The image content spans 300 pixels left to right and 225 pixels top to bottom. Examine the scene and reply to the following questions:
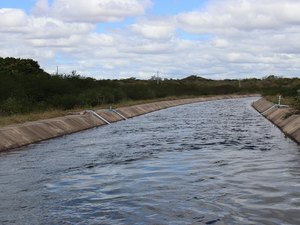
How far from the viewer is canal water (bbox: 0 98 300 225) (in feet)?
42.8

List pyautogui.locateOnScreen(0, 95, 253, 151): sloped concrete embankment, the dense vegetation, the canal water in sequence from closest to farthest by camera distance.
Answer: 1. the canal water
2. pyautogui.locateOnScreen(0, 95, 253, 151): sloped concrete embankment
3. the dense vegetation

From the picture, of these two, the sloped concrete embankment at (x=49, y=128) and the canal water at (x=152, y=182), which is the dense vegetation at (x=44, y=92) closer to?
the sloped concrete embankment at (x=49, y=128)

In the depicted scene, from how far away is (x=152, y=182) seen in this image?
692 inches

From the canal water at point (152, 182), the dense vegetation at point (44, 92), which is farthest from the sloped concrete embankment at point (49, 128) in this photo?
the dense vegetation at point (44, 92)

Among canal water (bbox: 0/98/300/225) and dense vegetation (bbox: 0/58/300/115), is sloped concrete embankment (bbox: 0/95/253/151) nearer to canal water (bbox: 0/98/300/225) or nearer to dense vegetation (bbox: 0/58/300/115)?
canal water (bbox: 0/98/300/225)

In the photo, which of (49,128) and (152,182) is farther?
(49,128)

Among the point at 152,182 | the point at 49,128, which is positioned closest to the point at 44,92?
the point at 49,128

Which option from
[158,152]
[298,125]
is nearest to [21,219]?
[158,152]

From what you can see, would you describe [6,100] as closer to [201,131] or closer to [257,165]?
[201,131]

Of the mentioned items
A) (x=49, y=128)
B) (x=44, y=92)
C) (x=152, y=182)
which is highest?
(x=44, y=92)

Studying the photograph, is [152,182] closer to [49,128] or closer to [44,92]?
[49,128]

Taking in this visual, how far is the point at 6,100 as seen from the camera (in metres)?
44.0

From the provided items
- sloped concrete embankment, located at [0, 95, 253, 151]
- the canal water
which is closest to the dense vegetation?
sloped concrete embankment, located at [0, 95, 253, 151]

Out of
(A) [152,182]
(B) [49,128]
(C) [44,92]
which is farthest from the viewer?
(C) [44,92]
